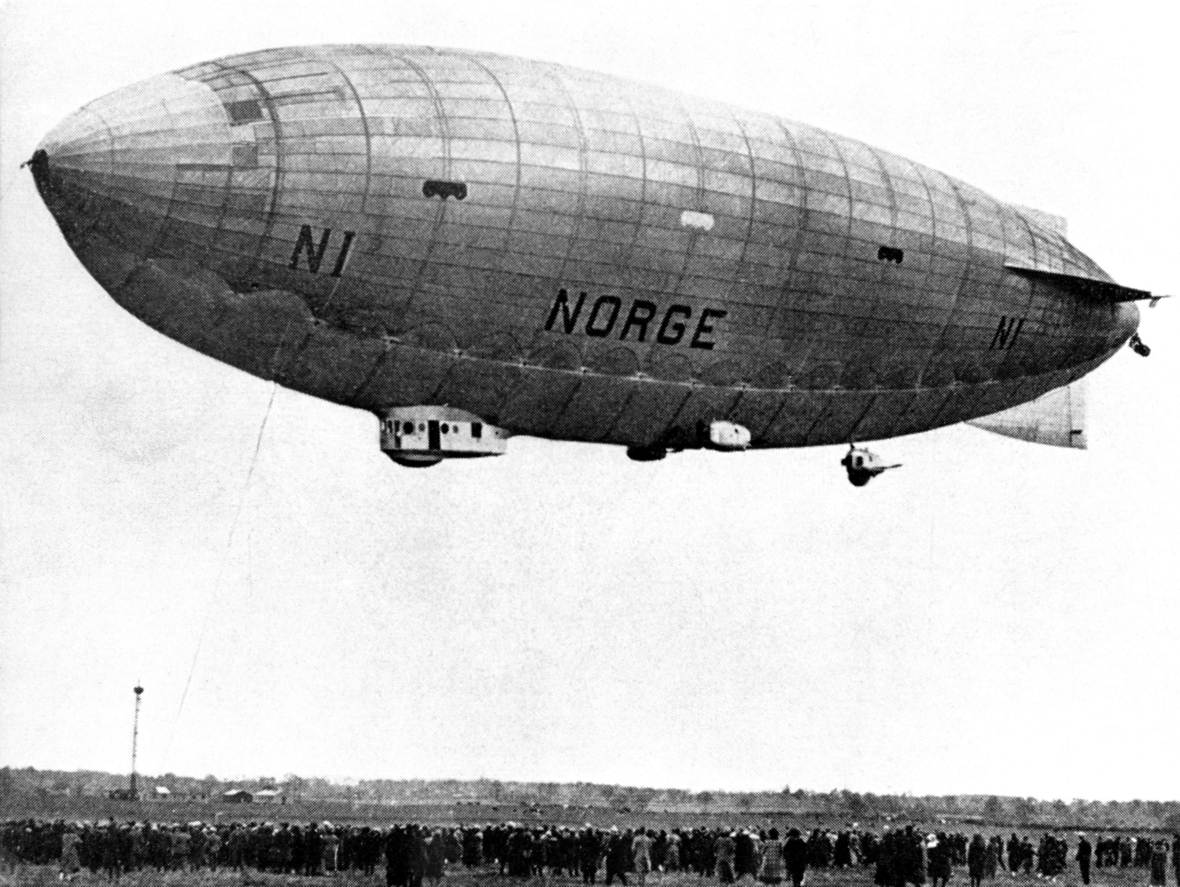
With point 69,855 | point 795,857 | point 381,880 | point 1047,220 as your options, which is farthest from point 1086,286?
point 69,855

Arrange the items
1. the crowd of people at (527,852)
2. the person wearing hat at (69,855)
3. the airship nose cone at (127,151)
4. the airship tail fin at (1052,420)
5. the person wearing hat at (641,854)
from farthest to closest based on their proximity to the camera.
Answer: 1. the airship tail fin at (1052,420)
2. the person wearing hat at (69,855)
3. the person wearing hat at (641,854)
4. the crowd of people at (527,852)
5. the airship nose cone at (127,151)

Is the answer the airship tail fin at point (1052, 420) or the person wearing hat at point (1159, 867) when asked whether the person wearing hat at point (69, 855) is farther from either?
the person wearing hat at point (1159, 867)

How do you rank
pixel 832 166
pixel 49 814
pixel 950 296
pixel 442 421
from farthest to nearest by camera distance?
pixel 49 814 < pixel 950 296 < pixel 832 166 < pixel 442 421

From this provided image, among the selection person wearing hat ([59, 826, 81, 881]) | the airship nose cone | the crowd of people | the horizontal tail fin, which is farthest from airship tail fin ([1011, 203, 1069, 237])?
person wearing hat ([59, 826, 81, 881])

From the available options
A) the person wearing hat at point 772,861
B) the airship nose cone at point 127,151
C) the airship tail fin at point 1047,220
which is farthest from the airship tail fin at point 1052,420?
the airship nose cone at point 127,151

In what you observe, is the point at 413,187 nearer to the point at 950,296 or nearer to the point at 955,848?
the point at 950,296

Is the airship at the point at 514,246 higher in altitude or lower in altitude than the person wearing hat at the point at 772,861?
higher

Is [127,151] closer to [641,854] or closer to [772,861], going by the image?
[641,854]

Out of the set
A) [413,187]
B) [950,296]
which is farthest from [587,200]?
[950,296]
